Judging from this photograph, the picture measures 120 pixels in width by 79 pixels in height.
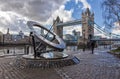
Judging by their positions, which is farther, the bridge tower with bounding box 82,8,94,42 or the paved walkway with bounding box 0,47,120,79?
the bridge tower with bounding box 82,8,94,42

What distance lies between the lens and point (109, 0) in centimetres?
2161

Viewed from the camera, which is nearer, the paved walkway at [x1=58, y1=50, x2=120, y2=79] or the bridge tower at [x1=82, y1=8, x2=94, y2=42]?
the paved walkway at [x1=58, y1=50, x2=120, y2=79]

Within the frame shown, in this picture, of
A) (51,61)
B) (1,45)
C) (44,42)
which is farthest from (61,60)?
(1,45)

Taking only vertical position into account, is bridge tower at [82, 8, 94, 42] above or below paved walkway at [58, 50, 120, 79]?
above

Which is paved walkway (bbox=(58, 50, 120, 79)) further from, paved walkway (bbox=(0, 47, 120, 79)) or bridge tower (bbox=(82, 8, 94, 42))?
bridge tower (bbox=(82, 8, 94, 42))

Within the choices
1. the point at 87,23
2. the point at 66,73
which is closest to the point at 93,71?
the point at 66,73

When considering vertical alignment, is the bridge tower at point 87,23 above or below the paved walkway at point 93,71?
A: above

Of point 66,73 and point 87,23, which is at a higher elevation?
point 87,23

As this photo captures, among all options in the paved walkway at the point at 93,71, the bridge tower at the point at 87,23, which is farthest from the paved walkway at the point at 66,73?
the bridge tower at the point at 87,23

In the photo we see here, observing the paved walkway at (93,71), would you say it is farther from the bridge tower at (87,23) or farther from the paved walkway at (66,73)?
the bridge tower at (87,23)

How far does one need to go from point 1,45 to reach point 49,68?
118 feet

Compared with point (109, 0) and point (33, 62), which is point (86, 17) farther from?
point (33, 62)

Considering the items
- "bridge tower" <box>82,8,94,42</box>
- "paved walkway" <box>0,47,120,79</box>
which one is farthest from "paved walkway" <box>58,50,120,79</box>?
"bridge tower" <box>82,8,94,42</box>

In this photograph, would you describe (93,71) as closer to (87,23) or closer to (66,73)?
(66,73)
